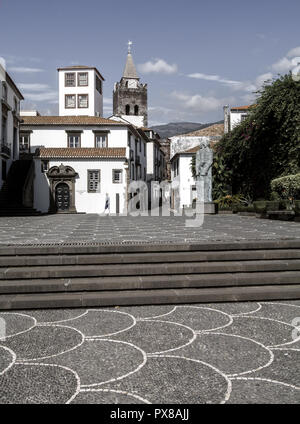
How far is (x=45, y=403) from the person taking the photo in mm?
2848

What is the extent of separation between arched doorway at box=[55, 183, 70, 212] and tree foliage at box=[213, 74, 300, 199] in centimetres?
1357

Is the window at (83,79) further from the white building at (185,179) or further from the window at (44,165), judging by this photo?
the window at (44,165)

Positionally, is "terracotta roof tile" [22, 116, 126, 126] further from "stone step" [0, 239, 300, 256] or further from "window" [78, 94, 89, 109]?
"stone step" [0, 239, 300, 256]

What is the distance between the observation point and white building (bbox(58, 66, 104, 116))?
49500mm

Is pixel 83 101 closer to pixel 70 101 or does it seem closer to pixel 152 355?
pixel 70 101

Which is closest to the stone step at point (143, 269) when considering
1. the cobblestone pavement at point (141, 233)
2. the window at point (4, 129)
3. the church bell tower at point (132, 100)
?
the cobblestone pavement at point (141, 233)

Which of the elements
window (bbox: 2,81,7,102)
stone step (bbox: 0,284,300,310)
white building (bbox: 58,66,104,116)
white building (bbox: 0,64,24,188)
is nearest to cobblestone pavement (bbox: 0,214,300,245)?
stone step (bbox: 0,284,300,310)

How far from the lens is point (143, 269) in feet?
20.2

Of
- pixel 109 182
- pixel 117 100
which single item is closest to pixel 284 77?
Result: pixel 109 182

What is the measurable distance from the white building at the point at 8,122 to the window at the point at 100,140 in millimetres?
7719

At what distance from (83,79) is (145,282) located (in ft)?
159

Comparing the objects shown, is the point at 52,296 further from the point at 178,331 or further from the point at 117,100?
the point at 117,100

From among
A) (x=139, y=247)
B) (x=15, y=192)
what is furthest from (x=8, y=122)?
(x=139, y=247)
